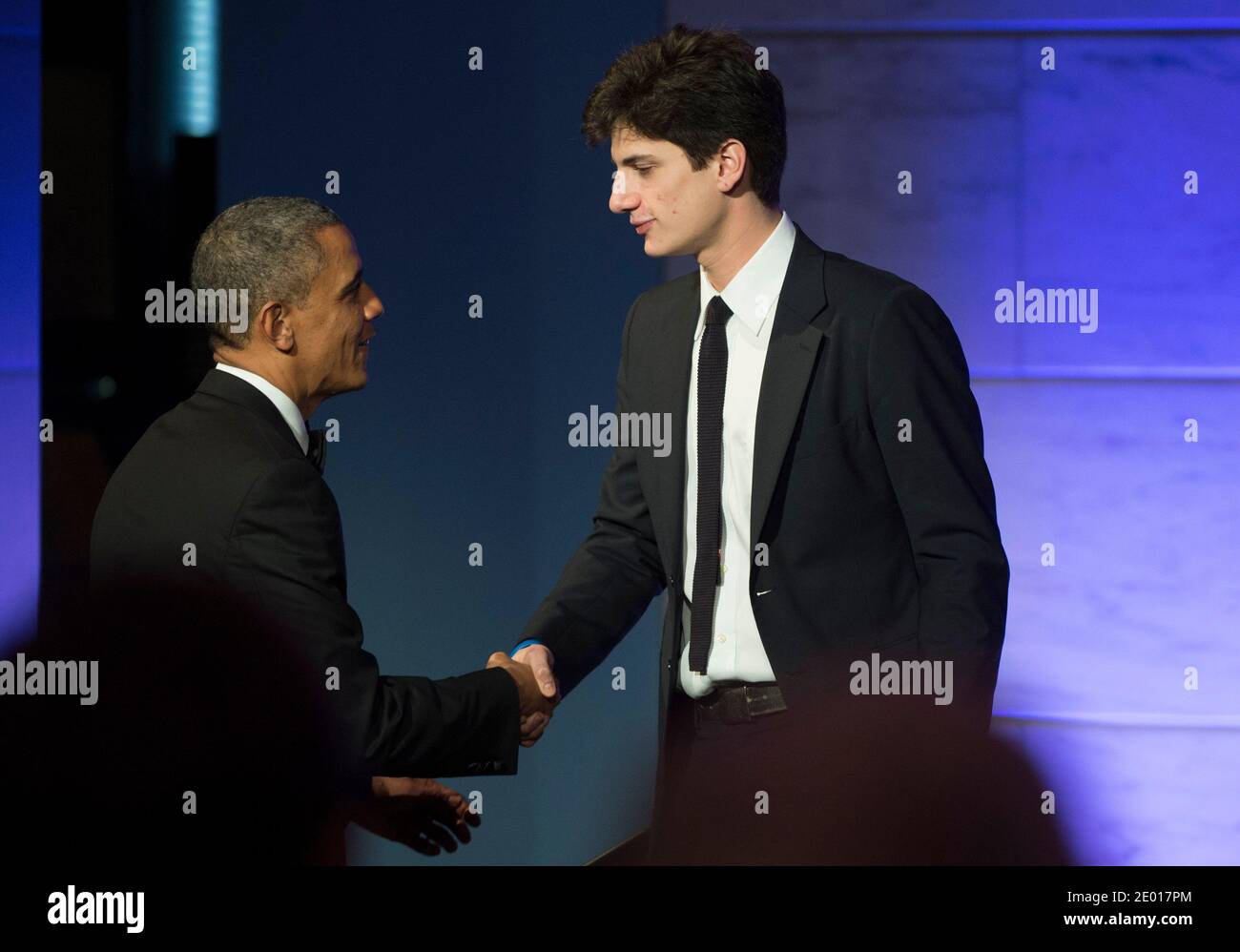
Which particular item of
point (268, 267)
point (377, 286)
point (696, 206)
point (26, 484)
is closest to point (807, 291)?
point (696, 206)

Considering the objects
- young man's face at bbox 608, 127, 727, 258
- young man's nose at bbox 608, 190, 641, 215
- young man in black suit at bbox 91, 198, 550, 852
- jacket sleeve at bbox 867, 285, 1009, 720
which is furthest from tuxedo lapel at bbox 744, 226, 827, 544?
young man in black suit at bbox 91, 198, 550, 852

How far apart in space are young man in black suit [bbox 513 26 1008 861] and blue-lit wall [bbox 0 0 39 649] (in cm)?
181

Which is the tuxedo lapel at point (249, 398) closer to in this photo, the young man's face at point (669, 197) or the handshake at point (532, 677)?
the handshake at point (532, 677)

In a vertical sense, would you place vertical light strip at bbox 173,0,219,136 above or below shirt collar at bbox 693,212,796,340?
above

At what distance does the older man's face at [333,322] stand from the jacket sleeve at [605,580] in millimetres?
585

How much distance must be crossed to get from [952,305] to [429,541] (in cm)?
164

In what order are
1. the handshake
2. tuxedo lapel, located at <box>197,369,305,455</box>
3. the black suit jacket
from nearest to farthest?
the black suit jacket
tuxedo lapel, located at <box>197,369,305,455</box>
the handshake

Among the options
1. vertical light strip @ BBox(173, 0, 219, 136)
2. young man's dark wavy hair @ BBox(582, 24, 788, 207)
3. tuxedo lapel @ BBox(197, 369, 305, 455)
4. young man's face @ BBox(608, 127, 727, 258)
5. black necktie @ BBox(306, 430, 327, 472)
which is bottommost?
black necktie @ BBox(306, 430, 327, 472)

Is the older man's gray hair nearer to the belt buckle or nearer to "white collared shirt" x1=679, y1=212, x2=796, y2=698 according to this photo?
"white collared shirt" x1=679, y1=212, x2=796, y2=698

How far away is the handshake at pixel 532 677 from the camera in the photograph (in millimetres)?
3074

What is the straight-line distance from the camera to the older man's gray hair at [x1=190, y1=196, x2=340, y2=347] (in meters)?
2.80

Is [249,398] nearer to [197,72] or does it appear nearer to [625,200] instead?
[625,200]

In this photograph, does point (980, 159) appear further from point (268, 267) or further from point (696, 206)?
point (268, 267)

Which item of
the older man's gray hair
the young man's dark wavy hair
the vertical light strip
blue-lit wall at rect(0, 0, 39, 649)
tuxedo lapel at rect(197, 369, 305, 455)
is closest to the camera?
tuxedo lapel at rect(197, 369, 305, 455)
